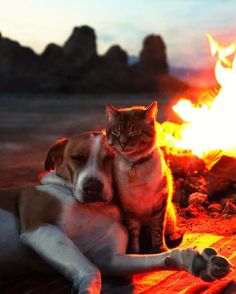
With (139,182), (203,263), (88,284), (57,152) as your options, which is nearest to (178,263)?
(203,263)

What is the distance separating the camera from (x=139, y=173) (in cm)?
400

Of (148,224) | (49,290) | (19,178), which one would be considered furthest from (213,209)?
(19,178)

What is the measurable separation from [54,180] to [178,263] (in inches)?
52.7

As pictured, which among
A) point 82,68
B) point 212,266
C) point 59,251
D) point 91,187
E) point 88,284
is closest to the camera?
point 212,266

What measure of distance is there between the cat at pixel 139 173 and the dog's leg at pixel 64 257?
74 cm

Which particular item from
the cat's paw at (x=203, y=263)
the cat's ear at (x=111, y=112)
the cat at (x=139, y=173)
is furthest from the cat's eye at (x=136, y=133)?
the cat's paw at (x=203, y=263)

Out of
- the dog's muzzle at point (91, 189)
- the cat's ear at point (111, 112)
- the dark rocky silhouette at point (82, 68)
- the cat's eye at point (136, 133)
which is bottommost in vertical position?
the dark rocky silhouette at point (82, 68)

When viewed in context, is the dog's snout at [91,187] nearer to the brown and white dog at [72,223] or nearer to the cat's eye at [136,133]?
the brown and white dog at [72,223]

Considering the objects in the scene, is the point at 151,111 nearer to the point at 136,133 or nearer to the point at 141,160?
the point at 136,133

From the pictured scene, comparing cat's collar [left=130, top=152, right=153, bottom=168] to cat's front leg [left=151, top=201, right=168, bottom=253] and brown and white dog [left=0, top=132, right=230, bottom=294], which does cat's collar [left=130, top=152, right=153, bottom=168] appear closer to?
brown and white dog [left=0, top=132, right=230, bottom=294]

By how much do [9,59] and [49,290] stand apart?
10006 centimetres

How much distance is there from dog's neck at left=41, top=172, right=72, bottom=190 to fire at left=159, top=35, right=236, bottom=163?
9.90 ft

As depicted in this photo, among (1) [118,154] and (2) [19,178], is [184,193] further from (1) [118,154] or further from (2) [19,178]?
(2) [19,178]

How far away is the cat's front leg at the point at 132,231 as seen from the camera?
415cm
